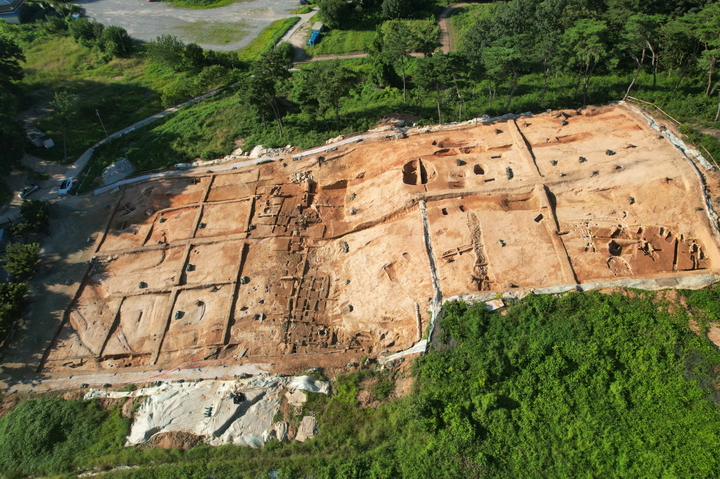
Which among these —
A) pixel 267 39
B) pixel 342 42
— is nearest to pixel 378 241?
pixel 342 42

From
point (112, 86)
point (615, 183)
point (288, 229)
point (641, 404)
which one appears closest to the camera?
point (641, 404)

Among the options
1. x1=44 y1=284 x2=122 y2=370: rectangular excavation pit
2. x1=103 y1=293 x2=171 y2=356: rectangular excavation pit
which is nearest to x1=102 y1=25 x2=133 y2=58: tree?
x1=44 y1=284 x2=122 y2=370: rectangular excavation pit

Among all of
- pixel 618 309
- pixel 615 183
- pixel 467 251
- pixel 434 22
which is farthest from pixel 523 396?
pixel 434 22

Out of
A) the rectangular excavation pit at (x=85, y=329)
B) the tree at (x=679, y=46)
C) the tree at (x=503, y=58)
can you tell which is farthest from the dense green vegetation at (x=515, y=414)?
the tree at (x=679, y=46)

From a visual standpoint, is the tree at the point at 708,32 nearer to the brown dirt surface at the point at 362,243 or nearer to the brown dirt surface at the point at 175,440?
the brown dirt surface at the point at 362,243

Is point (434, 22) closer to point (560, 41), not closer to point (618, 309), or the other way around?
point (560, 41)

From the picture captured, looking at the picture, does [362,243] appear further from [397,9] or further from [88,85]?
[88,85]
